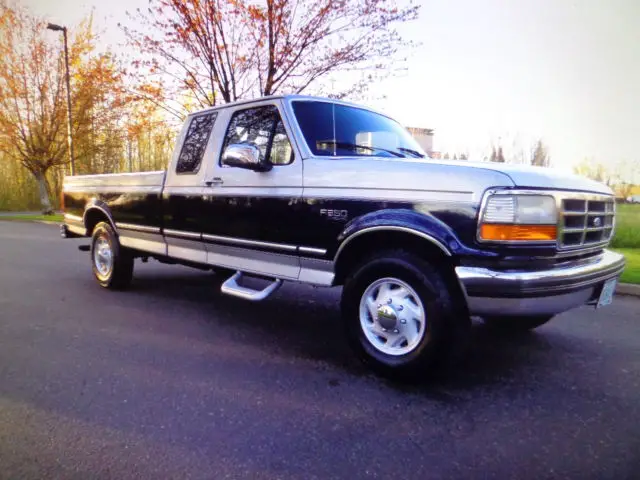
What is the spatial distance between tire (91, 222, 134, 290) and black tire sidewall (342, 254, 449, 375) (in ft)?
11.6

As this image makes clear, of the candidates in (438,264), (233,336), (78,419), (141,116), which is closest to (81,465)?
(78,419)

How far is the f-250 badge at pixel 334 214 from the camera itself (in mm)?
3269

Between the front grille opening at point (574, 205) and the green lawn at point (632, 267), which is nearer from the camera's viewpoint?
the front grille opening at point (574, 205)

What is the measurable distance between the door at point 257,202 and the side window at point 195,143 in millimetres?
284

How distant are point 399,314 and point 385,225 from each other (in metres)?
0.60

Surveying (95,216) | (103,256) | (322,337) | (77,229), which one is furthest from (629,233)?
(77,229)

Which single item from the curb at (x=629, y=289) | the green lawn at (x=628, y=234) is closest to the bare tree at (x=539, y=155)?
the green lawn at (x=628, y=234)

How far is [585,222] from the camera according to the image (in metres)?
3.00

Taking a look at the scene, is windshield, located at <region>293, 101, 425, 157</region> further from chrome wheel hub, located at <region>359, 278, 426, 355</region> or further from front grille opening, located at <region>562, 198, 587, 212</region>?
front grille opening, located at <region>562, 198, 587, 212</region>

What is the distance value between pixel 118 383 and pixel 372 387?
1.66 meters

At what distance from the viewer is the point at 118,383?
2.99m

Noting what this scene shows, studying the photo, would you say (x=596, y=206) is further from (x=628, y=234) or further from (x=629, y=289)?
(x=628, y=234)

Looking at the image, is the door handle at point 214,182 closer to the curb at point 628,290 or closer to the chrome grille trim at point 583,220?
the chrome grille trim at point 583,220

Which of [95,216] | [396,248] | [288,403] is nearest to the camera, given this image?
[288,403]
